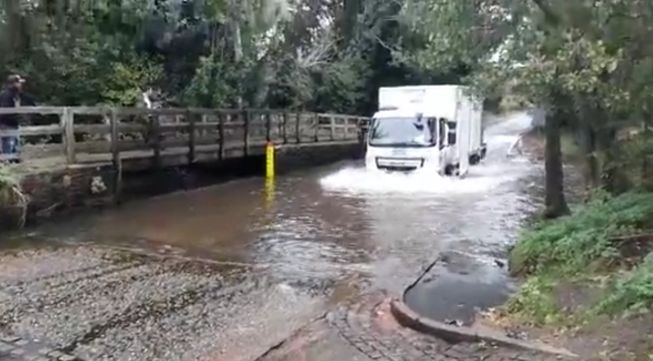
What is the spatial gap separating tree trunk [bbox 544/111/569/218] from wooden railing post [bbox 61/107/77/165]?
8.03 metres

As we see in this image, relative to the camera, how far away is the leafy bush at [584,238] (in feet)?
21.7

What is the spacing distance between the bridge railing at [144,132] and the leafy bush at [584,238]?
26.8 ft

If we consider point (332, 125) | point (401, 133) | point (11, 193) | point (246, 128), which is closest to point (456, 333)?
point (11, 193)

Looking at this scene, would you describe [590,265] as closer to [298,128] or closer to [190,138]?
[190,138]

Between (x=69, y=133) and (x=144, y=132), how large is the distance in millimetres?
2514

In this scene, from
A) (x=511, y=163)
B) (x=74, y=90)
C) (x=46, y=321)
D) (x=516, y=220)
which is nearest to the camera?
(x=46, y=321)

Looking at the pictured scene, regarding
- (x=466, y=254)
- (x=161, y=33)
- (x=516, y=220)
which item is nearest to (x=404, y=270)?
(x=466, y=254)

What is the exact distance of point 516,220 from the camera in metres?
12.4

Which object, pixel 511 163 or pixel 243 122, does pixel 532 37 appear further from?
pixel 511 163

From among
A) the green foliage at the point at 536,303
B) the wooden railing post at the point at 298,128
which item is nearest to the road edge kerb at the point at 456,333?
the green foliage at the point at 536,303

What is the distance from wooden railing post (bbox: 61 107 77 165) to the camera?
40.3ft

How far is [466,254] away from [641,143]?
2.57m

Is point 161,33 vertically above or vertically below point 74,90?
above

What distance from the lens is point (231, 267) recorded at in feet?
27.5
